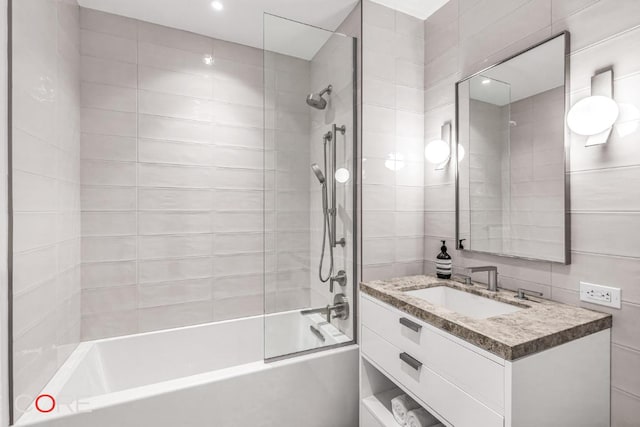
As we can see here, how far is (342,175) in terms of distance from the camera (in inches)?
73.7

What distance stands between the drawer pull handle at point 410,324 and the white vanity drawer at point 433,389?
13 cm

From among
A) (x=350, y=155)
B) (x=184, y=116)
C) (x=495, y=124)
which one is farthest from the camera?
(x=184, y=116)

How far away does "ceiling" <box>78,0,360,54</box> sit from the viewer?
1931 mm

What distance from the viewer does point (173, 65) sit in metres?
2.20

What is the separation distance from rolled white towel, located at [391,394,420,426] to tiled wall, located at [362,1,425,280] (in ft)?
2.21

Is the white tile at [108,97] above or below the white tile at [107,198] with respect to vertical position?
above

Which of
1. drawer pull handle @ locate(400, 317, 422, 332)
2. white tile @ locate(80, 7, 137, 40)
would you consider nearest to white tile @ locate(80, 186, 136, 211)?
white tile @ locate(80, 7, 137, 40)

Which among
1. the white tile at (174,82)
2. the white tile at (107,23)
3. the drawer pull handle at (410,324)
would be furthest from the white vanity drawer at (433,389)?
the white tile at (107,23)

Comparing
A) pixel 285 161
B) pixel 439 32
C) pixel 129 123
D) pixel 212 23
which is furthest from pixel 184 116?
pixel 439 32

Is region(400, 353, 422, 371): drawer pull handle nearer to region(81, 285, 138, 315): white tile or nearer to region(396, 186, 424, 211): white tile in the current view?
region(396, 186, 424, 211): white tile

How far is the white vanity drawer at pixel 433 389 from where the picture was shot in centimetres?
100

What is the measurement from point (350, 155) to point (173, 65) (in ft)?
4.96

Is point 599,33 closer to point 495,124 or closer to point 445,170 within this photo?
point 495,124

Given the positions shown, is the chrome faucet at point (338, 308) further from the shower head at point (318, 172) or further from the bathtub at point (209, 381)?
the shower head at point (318, 172)
